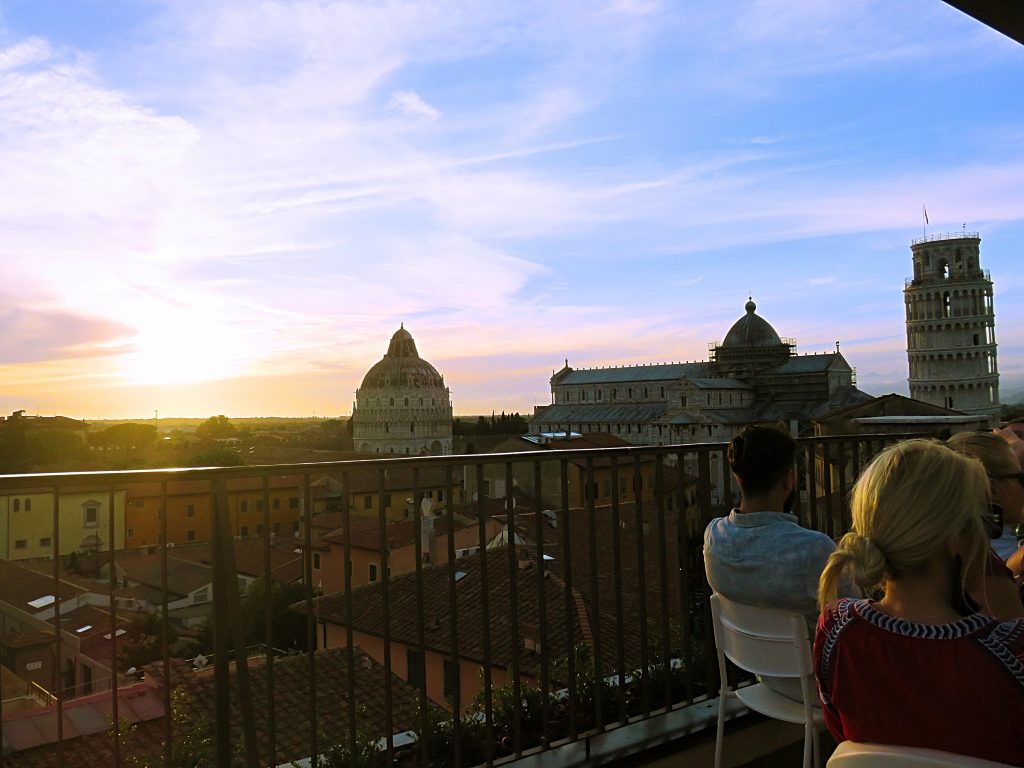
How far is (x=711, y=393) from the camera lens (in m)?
70.5

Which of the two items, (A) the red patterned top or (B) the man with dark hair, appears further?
(B) the man with dark hair

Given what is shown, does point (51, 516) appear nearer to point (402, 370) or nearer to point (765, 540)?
point (765, 540)

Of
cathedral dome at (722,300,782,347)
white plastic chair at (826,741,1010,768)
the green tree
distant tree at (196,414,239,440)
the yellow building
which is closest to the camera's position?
white plastic chair at (826,741,1010,768)

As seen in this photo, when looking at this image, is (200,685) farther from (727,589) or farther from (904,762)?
(904,762)

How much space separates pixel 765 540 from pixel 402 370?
11407 centimetres

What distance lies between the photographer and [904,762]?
53.5 inches

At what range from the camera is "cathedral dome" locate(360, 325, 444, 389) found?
376ft

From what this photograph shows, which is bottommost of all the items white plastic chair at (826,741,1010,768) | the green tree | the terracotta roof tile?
the green tree

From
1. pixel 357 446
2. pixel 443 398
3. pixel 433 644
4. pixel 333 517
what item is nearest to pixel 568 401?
pixel 443 398

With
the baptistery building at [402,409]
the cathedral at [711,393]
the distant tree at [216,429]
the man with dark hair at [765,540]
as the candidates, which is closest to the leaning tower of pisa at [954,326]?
the cathedral at [711,393]

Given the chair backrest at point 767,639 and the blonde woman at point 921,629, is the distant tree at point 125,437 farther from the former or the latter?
the blonde woman at point 921,629

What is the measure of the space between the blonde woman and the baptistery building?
110912 millimetres

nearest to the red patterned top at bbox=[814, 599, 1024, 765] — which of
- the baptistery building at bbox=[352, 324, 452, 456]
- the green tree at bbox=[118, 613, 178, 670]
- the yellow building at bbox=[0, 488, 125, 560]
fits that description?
the yellow building at bbox=[0, 488, 125, 560]

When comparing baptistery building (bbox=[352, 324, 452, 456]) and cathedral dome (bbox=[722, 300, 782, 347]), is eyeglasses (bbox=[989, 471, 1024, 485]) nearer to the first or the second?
cathedral dome (bbox=[722, 300, 782, 347])
